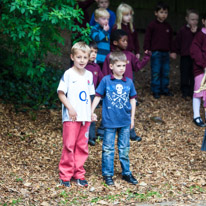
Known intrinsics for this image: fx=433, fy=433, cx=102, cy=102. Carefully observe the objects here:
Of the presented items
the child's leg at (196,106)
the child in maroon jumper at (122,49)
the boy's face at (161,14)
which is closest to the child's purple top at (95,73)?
the child in maroon jumper at (122,49)

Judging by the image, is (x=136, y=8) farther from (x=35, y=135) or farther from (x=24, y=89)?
(x=35, y=135)

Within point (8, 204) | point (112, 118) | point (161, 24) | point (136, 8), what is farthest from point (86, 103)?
point (136, 8)

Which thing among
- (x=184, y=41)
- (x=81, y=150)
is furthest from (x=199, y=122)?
(x=81, y=150)

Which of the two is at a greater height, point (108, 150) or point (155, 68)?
point (155, 68)

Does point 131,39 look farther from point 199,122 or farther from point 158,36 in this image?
point 199,122

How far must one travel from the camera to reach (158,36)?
8398 mm

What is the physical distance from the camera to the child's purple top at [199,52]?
734cm

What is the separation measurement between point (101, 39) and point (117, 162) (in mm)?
2004

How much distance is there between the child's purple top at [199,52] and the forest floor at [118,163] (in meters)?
1.00

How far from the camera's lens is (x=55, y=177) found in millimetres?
5383

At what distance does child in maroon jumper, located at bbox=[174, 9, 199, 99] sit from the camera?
8312mm

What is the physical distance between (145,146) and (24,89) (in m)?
2.80

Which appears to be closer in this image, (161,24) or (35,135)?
(35,135)

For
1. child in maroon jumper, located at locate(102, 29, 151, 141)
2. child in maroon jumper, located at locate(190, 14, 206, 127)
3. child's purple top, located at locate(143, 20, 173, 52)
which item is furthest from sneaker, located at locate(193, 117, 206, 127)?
child in maroon jumper, located at locate(102, 29, 151, 141)
